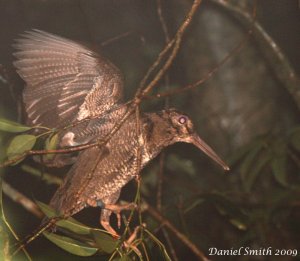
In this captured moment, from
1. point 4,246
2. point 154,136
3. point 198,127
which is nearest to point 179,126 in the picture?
point 154,136

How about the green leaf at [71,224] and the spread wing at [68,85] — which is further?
the spread wing at [68,85]

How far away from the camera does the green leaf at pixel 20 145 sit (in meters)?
0.97

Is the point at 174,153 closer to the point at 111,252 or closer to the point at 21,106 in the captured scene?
the point at 21,106

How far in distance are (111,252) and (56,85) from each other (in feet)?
1.29

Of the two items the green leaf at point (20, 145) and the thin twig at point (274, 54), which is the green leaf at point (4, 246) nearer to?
the green leaf at point (20, 145)

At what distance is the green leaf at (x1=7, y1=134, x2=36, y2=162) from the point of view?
3.19 feet

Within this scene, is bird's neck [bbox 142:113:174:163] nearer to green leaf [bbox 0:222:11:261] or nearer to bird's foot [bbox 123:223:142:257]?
bird's foot [bbox 123:223:142:257]

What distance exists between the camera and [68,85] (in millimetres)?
1118

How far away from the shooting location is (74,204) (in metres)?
1.09

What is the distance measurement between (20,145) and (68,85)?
0.64 ft

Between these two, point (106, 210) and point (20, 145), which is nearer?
point (20, 145)

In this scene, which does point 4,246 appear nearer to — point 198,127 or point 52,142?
point 52,142

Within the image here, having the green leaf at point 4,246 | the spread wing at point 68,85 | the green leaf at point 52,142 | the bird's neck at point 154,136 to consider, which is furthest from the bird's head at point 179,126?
the green leaf at point 4,246

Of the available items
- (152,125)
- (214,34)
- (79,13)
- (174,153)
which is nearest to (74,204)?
(152,125)
